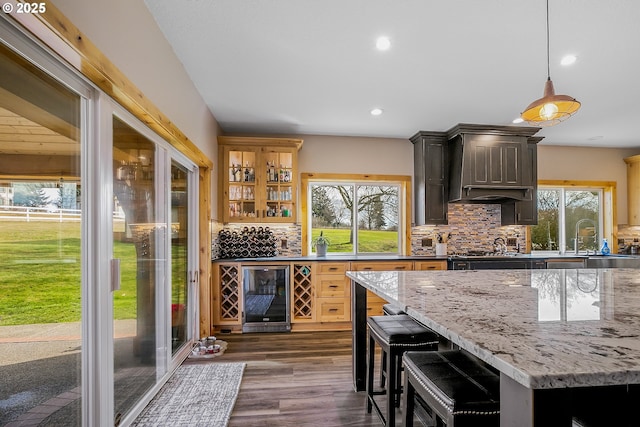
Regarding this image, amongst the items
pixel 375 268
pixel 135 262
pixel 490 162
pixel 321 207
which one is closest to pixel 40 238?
pixel 135 262

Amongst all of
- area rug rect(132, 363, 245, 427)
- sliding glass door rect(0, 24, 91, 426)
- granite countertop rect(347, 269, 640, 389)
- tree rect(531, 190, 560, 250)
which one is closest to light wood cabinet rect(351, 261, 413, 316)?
area rug rect(132, 363, 245, 427)

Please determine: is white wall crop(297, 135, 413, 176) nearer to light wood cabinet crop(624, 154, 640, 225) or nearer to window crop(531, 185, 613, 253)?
window crop(531, 185, 613, 253)

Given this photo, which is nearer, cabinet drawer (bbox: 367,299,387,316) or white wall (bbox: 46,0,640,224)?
white wall (bbox: 46,0,640,224)

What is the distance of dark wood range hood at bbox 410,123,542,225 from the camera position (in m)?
4.59

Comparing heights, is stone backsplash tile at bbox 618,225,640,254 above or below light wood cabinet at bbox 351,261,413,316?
above

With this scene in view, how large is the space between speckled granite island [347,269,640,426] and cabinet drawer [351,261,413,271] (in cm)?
213

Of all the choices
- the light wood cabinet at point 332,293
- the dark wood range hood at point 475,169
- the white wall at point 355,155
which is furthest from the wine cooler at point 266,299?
the dark wood range hood at point 475,169

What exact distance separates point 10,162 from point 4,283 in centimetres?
44

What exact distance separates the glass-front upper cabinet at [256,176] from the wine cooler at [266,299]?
770 millimetres

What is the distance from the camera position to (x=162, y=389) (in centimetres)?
269

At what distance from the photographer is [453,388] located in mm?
1212

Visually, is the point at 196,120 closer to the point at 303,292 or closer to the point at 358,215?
the point at 303,292

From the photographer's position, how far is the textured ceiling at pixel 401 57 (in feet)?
7.05

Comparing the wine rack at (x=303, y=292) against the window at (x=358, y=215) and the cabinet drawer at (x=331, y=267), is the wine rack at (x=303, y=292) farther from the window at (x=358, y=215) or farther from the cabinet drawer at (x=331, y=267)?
the window at (x=358, y=215)
